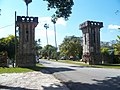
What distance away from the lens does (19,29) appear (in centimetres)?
5116

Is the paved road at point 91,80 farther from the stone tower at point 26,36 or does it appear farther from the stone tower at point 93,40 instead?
Answer: the stone tower at point 93,40

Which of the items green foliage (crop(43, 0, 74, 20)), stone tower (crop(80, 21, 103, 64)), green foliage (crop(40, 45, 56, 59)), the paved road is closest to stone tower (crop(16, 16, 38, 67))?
stone tower (crop(80, 21, 103, 64))

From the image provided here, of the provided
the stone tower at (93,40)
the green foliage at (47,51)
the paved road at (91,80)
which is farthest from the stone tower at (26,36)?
the green foliage at (47,51)

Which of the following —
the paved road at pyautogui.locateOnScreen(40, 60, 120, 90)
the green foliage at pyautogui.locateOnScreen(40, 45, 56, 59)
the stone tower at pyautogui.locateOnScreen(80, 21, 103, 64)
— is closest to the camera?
the paved road at pyautogui.locateOnScreen(40, 60, 120, 90)

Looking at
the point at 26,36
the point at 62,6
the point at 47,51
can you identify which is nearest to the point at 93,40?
the point at 26,36

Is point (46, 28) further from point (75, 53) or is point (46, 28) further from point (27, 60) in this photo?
point (27, 60)

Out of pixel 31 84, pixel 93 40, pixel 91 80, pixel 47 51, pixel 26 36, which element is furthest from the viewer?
pixel 47 51

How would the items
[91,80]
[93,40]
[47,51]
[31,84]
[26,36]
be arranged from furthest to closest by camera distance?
[47,51] → [93,40] → [26,36] → [91,80] → [31,84]

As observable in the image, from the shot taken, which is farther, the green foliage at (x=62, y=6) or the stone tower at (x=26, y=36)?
the stone tower at (x=26, y=36)

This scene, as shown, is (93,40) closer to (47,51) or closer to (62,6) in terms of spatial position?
(62,6)

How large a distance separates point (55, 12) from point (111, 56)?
143ft

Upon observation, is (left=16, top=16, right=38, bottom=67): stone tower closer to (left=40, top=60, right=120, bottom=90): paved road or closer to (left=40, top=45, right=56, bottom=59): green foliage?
(left=40, top=60, right=120, bottom=90): paved road

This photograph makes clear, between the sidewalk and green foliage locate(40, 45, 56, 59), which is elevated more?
green foliage locate(40, 45, 56, 59)

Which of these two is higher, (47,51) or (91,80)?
(47,51)
